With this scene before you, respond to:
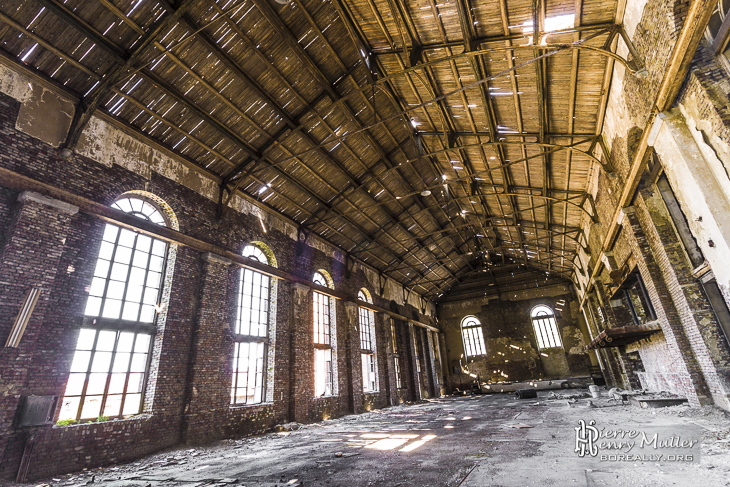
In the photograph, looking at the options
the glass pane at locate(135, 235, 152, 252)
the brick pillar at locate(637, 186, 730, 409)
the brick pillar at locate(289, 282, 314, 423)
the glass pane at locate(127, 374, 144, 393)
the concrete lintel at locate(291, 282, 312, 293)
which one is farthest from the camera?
the concrete lintel at locate(291, 282, 312, 293)

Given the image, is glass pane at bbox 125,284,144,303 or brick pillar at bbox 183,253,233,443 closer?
glass pane at bbox 125,284,144,303

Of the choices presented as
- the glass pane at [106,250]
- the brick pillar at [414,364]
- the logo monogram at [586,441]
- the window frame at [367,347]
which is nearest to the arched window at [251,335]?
the glass pane at [106,250]

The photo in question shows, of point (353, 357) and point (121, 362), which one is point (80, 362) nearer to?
point (121, 362)

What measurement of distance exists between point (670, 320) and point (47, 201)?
14104 millimetres

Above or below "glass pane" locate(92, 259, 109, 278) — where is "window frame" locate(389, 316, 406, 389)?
below

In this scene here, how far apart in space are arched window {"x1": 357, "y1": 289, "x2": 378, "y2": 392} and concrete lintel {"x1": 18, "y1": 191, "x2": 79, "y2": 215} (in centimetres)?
1257

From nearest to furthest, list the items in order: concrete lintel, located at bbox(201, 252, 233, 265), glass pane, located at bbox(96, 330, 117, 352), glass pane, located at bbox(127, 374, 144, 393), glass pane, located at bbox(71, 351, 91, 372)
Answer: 1. glass pane, located at bbox(71, 351, 91, 372)
2. glass pane, located at bbox(96, 330, 117, 352)
3. glass pane, located at bbox(127, 374, 144, 393)
4. concrete lintel, located at bbox(201, 252, 233, 265)

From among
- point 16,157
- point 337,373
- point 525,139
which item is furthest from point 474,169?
point 16,157

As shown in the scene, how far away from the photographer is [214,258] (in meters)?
10.0

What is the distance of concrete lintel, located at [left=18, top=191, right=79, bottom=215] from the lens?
6.58m

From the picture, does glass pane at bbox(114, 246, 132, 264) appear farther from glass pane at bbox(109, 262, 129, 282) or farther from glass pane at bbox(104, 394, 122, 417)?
glass pane at bbox(104, 394, 122, 417)

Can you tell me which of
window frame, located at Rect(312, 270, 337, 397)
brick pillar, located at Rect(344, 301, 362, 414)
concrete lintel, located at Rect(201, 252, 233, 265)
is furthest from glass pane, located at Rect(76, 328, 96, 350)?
brick pillar, located at Rect(344, 301, 362, 414)

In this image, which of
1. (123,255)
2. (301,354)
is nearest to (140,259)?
(123,255)

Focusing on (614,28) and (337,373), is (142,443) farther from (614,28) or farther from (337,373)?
(614,28)
